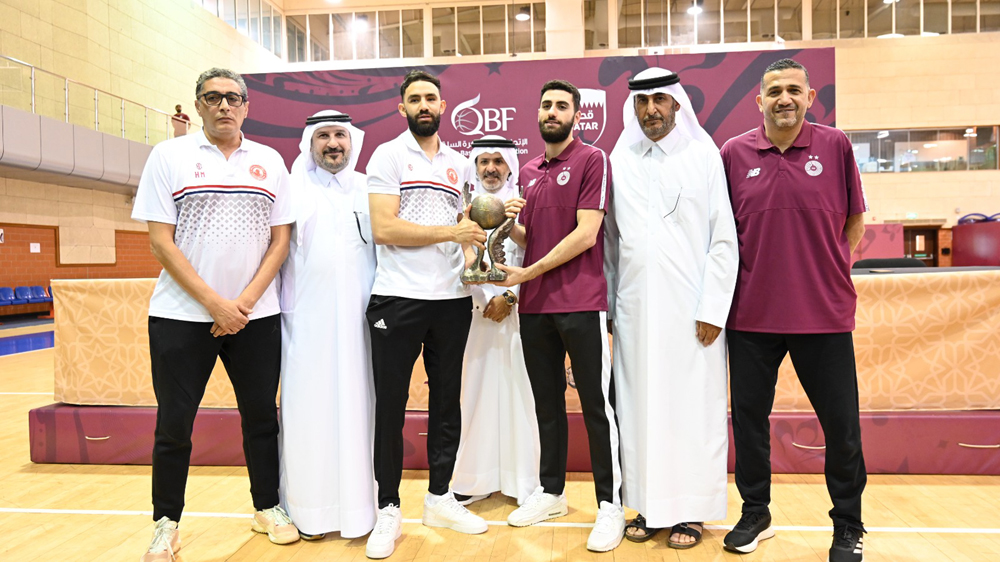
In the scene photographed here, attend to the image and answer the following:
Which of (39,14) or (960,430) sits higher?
(39,14)

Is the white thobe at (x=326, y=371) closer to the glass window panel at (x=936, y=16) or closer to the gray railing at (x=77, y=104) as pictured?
the gray railing at (x=77, y=104)

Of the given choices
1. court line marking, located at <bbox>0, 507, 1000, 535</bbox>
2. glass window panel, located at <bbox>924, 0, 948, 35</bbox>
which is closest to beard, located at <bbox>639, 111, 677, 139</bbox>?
court line marking, located at <bbox>0, 507, 1000, 535</bbox>

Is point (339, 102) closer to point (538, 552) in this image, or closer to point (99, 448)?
point (99, 448)

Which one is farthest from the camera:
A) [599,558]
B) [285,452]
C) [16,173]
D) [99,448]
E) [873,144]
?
[873,144]

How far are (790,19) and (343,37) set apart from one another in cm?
1241

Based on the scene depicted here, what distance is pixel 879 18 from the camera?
17.2 metres

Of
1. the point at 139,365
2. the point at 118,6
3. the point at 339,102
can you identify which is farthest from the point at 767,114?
the point at 118,6

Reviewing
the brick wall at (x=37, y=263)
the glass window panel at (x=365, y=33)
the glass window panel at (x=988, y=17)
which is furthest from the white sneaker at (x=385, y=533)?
the glass window panel at (x=988, y=17)

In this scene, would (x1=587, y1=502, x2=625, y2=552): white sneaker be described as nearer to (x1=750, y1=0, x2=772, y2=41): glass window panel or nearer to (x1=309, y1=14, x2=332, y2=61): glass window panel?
(x1=750, y1=0, x2=772, y2=41): glass window panel

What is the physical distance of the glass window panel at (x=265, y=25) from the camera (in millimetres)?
18891

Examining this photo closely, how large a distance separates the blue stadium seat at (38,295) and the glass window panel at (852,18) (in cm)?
1996

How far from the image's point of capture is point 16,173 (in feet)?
41.1

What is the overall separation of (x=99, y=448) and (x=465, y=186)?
295 cm

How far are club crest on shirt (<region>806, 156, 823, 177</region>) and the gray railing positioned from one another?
12.7m
